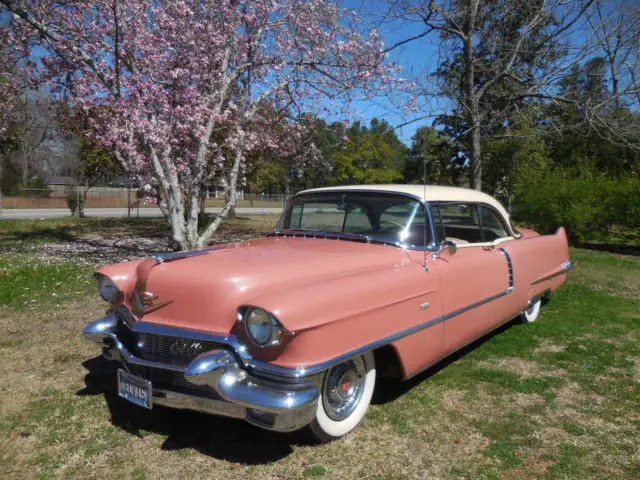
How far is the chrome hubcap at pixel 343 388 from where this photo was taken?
9.46 ft

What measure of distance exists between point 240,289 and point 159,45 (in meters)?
7.61

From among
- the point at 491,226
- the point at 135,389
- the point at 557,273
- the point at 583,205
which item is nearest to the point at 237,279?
the point at 135,389

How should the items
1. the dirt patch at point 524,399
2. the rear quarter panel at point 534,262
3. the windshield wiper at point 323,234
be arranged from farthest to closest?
the rear quarter panel at point 534,262
the windshield wiper at point 323,234
the dirt patch at point 524,399

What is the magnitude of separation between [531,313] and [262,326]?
3954 millimetres

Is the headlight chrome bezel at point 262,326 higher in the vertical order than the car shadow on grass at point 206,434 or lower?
higher

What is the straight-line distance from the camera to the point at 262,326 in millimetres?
2527

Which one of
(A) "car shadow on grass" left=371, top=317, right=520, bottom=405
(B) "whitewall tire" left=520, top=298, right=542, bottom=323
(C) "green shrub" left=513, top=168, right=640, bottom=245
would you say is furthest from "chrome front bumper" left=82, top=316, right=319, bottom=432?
(C) "green shrub" left=513, top=168, right=640, bottom=245

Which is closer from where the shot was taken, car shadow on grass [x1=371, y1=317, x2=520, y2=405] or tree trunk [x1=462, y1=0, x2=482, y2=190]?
car shadow on grass [x1=371, y1=317, x2=520, y2=405]

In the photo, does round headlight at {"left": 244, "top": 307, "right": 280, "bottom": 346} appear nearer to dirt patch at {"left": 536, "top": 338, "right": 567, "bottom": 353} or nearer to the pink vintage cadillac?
the pink vintage cadillac

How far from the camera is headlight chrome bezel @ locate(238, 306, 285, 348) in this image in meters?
2.48

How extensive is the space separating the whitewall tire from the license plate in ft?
13.2

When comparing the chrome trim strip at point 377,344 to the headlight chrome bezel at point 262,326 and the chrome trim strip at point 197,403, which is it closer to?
the headlight chrome bezel at point 262,326

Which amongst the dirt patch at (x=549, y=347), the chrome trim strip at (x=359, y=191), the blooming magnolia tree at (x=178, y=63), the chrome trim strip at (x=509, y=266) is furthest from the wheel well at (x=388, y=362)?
the blooming magnolia tree at (x=178, y=63)

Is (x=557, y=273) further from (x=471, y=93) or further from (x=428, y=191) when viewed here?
(x=471, y=93)
